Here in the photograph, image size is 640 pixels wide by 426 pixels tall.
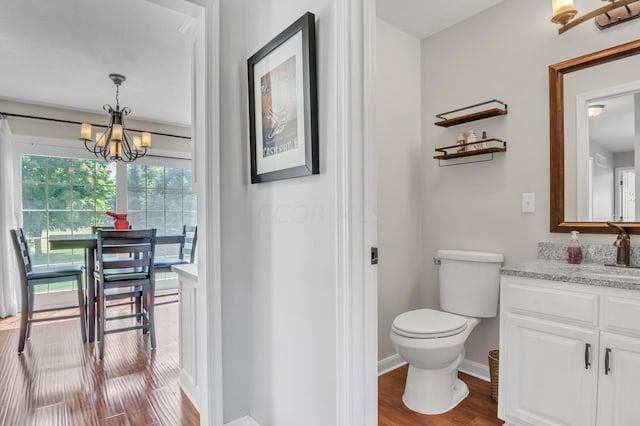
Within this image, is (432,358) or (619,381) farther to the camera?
(432,358)

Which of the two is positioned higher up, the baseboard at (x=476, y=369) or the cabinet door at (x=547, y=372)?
the cabinet door at (x=547, y=372)

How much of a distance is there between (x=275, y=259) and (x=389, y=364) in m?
1.41

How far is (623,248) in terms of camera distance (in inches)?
63.9

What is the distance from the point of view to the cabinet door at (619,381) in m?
1.29

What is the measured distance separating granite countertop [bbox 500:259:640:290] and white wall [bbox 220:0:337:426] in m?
0.99

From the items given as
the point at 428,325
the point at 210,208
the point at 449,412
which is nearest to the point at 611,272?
the point at 428,325

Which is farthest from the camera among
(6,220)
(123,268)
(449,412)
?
(6,220)

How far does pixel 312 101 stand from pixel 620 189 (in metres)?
1.61

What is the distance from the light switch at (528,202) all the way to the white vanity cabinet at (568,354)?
0.62 metres

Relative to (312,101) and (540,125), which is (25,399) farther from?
(540,125)

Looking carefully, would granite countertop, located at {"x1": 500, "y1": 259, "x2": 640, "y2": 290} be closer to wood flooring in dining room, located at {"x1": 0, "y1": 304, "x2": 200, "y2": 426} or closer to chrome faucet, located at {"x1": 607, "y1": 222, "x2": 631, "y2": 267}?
chrome faucet, located at {"x1": 607, "y1": 222, "x2": 631, "y2": 267}

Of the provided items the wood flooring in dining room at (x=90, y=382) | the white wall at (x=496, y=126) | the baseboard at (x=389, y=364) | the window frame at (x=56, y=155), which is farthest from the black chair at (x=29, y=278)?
the white wall at (x=496, y=126)

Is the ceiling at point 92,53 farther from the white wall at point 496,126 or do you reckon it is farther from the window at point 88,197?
the white wall at point 496,126

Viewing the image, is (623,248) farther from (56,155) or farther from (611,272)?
(56,155)
